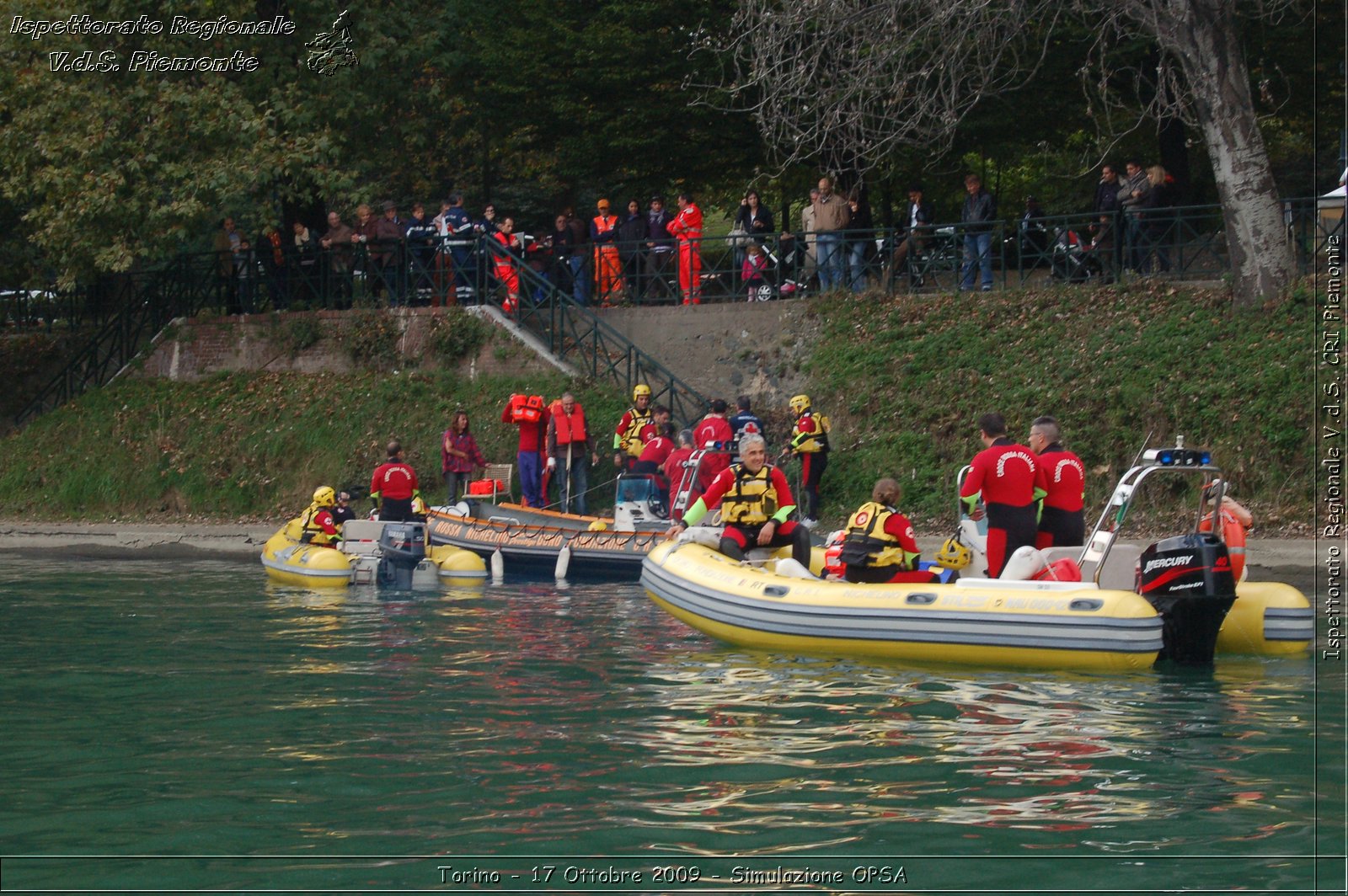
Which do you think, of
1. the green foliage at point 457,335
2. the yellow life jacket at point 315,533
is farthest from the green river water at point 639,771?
the green foliage at point 457,335

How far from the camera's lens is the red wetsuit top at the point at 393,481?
1839 cm

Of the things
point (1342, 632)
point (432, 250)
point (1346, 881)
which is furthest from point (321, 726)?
point (432, 250)

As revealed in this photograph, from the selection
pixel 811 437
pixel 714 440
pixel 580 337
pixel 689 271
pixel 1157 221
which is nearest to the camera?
pixel 714 440

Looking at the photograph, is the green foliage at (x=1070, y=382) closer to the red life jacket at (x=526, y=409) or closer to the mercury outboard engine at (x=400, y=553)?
the red life jacket at (x=526, y=409)

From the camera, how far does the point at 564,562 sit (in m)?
17.5

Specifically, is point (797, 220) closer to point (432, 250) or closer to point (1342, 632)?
point (432, 250)

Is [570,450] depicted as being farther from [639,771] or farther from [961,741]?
[639,771]

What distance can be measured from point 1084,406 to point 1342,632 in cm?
703

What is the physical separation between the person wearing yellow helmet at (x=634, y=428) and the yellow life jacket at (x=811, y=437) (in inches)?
80.7

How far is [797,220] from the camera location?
4175 cm

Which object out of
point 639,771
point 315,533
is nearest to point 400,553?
point 315,533

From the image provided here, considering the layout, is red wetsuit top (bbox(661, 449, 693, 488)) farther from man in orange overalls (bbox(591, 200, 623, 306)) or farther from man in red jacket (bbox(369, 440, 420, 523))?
man in orange overalls (bbox(591, 200, 623, 306))

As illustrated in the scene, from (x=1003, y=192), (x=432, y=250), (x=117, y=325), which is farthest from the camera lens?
(x=1003, y=192)

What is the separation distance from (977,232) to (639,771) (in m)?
15.6
